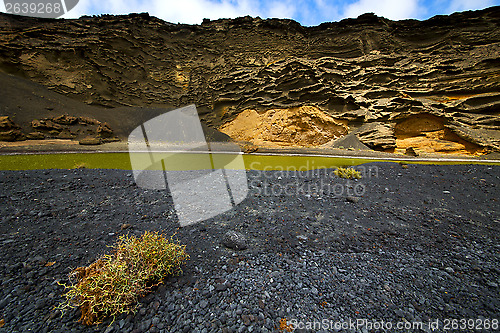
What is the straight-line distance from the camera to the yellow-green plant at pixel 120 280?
7.29 ft

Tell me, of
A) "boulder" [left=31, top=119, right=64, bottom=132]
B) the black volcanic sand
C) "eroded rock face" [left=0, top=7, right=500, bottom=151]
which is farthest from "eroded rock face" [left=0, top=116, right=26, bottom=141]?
the black volcanic sand

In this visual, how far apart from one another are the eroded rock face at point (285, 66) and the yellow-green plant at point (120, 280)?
21044mm

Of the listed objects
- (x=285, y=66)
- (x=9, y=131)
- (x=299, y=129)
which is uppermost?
(x=285, y=66)

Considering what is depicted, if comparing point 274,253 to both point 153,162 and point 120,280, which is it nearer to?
point 120,280

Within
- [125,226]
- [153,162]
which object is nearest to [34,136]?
[153,162]

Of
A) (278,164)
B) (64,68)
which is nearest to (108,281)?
(278,164)

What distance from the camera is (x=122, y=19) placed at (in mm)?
28500

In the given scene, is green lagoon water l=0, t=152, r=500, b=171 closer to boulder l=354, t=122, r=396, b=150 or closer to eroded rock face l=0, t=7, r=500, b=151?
boulder l=354, t=122, r=396, b=150

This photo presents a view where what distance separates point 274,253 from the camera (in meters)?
3.55

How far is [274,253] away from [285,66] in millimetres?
24322

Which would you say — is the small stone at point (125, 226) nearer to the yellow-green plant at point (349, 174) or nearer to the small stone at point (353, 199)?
the small stone at point (353, 199)

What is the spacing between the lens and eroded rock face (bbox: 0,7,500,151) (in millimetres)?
18969

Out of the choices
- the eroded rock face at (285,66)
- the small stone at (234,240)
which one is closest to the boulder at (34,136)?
the eroded rock face at (285,66)

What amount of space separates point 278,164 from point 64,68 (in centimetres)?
2991
